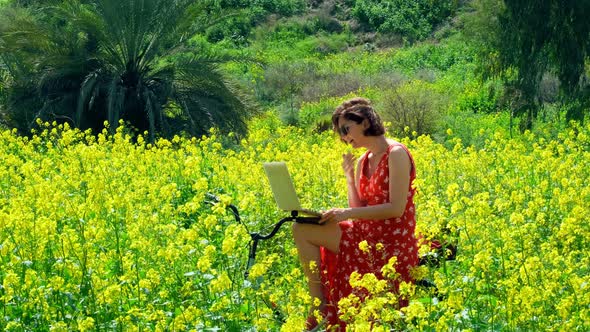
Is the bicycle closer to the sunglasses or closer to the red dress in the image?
the red dress

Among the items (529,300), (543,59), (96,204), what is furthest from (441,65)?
(529,300)

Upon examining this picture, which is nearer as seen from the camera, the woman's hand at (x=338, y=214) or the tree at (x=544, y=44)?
the woman's hand at (x=338, y=214)

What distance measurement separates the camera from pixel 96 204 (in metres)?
5.94

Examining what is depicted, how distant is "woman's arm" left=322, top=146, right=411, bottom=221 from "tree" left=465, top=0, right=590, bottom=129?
8.61m

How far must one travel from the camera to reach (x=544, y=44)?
44.3 feet

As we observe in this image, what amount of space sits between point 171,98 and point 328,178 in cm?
659

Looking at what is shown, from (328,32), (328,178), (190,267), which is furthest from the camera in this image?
(328,32)

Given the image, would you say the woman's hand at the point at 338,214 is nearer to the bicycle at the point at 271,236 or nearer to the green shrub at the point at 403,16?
the bicycle at the point at 271,236

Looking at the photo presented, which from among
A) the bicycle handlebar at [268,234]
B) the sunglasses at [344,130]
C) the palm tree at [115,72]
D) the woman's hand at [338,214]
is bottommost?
the palm tree at [115,72]

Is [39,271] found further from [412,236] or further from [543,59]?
[543,59]

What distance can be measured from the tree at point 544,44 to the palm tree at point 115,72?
3520mm

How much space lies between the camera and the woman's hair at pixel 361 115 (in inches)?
197

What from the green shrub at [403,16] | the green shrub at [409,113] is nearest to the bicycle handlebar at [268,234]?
the green shrub at [409,113]

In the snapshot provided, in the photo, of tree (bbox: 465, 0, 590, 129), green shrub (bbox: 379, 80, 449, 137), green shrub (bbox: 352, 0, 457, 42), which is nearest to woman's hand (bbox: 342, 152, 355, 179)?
tree (bbox: 465, 0, 590, 129)
